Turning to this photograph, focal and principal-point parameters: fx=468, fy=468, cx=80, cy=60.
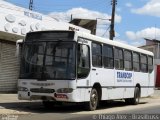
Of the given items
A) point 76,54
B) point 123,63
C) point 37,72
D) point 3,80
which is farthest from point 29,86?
point 3,80

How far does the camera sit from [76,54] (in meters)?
17.7

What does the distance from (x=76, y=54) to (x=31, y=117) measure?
331 cm

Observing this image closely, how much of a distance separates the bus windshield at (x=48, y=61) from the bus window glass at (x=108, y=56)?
9.87 feet

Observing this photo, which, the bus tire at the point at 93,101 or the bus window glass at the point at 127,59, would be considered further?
the bus window glass at the point at 127,59

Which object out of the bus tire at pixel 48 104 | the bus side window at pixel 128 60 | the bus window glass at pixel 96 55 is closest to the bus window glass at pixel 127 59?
the bus side window at pixel 128 60

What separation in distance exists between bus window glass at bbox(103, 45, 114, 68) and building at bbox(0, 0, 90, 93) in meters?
5.86

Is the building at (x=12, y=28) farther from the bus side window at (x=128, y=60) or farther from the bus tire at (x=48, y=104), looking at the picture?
the bus side window at (x=128, y=60)

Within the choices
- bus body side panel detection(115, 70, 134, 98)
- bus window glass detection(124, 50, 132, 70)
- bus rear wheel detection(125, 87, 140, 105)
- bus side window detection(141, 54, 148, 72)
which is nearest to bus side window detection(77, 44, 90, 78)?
bus body side panel detection(115, 70, 134, 98)

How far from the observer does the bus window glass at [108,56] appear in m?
20.5

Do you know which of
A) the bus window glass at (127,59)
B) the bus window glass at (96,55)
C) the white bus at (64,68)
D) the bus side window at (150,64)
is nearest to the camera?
the white bus at (64,68)

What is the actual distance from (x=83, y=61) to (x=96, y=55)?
4.51ft

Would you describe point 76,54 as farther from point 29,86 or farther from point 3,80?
point 3,80

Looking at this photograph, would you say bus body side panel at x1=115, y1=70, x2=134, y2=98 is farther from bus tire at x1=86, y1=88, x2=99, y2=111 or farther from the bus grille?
the bus grille

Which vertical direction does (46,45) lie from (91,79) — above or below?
above
